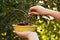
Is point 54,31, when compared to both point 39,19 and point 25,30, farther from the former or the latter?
point 25,30

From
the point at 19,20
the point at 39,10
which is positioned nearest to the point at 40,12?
the point at 39,10

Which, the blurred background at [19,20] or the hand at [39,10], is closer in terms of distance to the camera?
the hand at [39,10]

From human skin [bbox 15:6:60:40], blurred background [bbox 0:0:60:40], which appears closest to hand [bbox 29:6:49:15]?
human skin [bbox 15:6:60:40]

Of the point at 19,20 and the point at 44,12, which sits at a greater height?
the point at 44,12

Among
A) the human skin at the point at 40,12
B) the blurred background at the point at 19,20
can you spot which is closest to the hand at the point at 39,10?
the human skin at the point at 40,12

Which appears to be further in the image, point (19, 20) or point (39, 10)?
point (19, 20)

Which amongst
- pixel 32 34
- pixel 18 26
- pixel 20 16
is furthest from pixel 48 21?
pixel 32 34

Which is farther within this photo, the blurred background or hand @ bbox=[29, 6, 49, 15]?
the blurred background

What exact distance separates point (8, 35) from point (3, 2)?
0.47 meters

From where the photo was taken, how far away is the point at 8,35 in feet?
9.51

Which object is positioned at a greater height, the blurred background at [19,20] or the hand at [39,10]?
the hand at [39,10]

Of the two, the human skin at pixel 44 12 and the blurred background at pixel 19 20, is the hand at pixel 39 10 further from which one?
the blurred background at pixel 19 20

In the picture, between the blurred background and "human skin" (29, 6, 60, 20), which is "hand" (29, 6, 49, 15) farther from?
the blurred background

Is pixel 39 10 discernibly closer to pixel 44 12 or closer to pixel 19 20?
pixel 44 12
